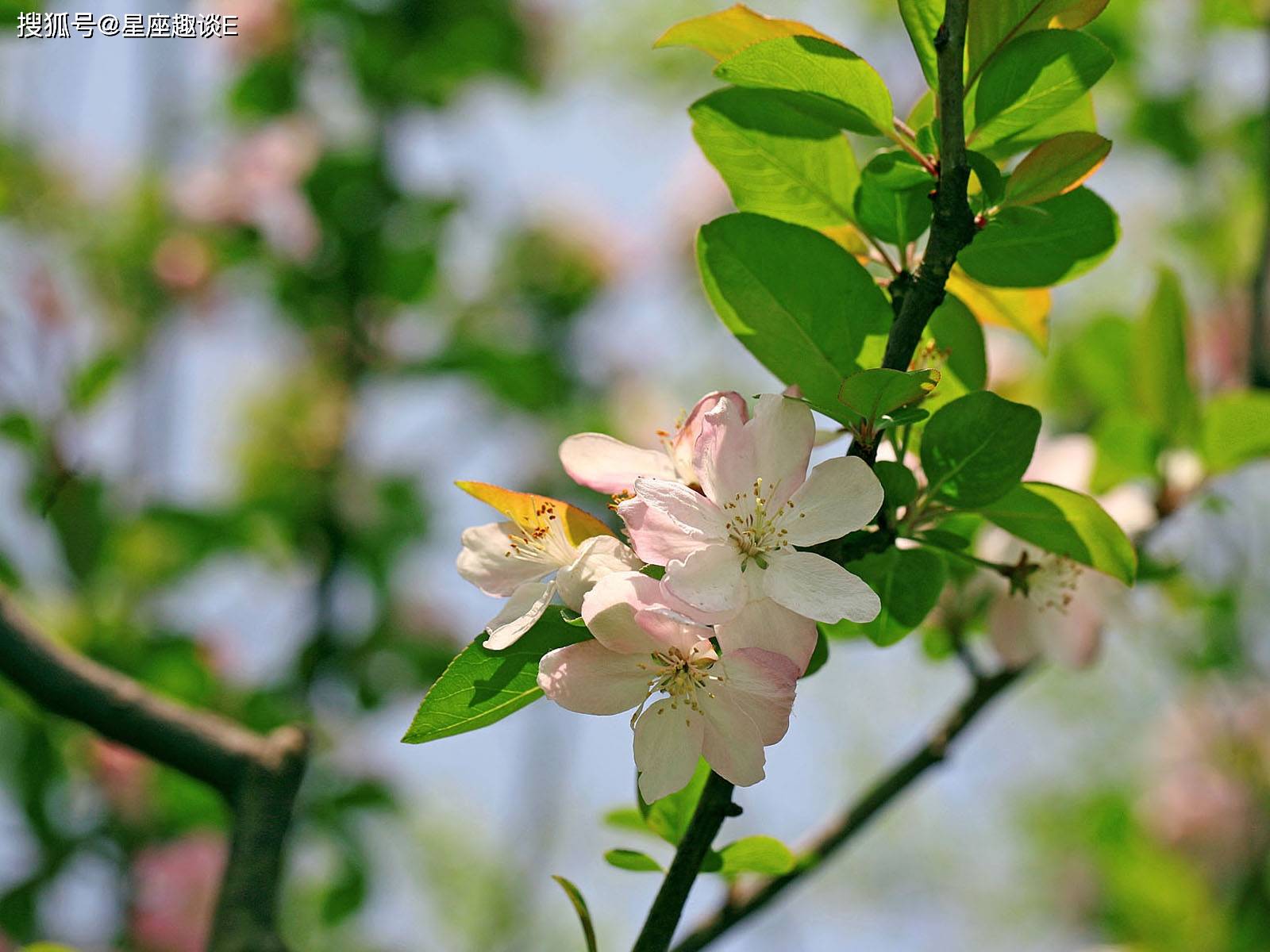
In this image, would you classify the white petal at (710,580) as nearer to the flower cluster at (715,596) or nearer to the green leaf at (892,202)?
the flower cluster at (715,596)

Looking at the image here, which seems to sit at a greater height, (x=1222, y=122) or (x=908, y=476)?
(x=1222, y=122)

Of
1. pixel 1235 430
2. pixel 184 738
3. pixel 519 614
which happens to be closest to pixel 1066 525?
pixel 519 614

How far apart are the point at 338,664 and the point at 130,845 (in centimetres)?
40

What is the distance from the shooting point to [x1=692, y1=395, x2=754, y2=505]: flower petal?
518 millimetres

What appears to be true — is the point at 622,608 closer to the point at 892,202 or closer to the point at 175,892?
the point at 892,202

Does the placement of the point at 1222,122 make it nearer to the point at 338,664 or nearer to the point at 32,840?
the point at 338,664

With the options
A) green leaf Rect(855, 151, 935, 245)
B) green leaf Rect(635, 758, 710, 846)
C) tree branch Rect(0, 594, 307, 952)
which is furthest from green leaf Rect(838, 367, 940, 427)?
tree branch Rect(0, 594, 307, 952)

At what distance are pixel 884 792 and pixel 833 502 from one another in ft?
1.23

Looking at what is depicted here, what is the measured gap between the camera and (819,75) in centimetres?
55

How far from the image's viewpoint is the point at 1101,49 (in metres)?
0.53

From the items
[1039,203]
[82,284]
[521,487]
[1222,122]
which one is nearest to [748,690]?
[1039,203]

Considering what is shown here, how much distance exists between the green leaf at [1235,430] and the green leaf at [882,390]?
534mm

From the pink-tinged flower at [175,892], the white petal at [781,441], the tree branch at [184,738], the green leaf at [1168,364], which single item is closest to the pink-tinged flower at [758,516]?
the white petal at [781,441]

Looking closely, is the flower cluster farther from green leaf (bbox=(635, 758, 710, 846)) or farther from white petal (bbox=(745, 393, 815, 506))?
green leaf (bbox=(635, 758, 710, 846))
